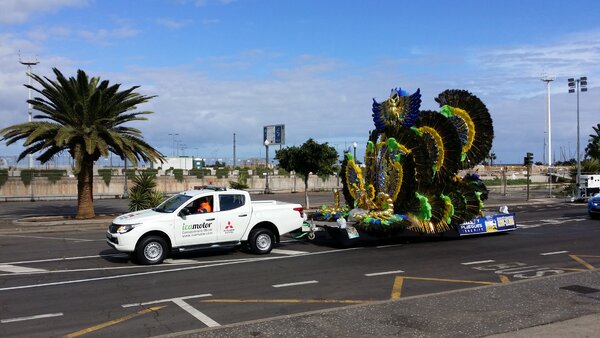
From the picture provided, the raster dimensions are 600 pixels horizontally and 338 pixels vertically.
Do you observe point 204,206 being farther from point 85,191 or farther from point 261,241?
point 85,191

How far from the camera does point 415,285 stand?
1007 centimetres

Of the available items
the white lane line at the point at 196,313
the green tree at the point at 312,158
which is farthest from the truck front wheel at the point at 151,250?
the green tree at the point at 312,158

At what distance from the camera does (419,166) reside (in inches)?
624

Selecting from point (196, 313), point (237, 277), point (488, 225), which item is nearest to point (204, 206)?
point (237, 277)

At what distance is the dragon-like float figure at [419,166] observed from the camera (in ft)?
51.9

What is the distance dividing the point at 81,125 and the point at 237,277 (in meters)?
16.2

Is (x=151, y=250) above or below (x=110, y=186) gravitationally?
below

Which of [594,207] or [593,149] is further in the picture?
[593,149]

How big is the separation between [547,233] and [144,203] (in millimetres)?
17039

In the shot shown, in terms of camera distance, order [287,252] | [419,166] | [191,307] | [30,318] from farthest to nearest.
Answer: [419,166], [287,252], [191,307], [30,318]

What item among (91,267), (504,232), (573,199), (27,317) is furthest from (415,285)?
(573,199)

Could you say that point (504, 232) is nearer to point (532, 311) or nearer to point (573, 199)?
point (532, 311)

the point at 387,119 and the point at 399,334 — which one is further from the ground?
the point at 387,119

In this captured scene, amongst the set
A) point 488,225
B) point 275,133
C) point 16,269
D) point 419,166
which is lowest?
point 16,269
